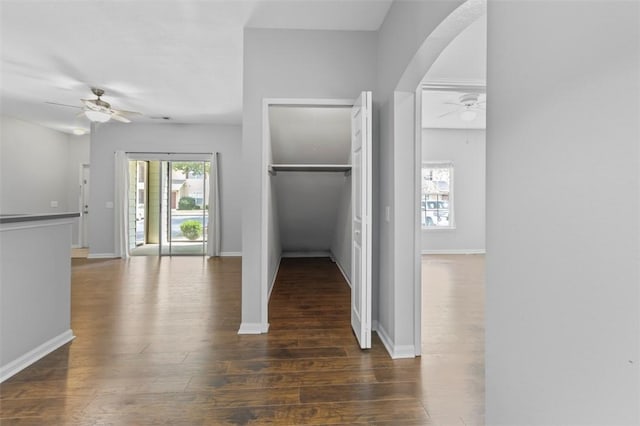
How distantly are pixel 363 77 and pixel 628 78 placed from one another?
254 centimetres

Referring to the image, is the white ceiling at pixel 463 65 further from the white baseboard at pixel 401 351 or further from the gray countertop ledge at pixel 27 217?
the gray countertop ledge at pixel 27 217

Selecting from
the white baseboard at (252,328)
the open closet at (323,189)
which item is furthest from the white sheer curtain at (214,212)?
the white baseboard at (252,328)

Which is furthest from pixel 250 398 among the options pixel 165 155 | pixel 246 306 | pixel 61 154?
pixel 61 154

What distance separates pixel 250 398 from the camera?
6.37ft

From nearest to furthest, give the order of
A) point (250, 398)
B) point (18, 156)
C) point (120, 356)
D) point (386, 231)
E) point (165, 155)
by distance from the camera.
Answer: point (250, 398), point (120, 356), point (386, 231), point (18, 156), point (165, 155)

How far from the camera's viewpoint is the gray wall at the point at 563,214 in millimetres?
768

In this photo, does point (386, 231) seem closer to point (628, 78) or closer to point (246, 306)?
point (246, 306)

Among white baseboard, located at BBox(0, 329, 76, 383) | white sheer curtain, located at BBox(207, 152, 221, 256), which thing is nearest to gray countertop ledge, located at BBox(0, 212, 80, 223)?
white baseboard, located at BBox(0, 329, 76, 383)

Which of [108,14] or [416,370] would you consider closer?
[416,370]

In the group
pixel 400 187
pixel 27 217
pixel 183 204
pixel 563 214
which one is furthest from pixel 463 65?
pixel 183 204

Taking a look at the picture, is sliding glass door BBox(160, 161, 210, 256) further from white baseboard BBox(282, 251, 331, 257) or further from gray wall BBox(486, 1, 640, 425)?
gray wall BBox(486, 1, 640, 425)

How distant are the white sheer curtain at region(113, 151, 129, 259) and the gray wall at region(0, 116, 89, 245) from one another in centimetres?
181

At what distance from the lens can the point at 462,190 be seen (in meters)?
7.53

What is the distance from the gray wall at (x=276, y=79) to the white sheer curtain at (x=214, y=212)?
425 centimetres
